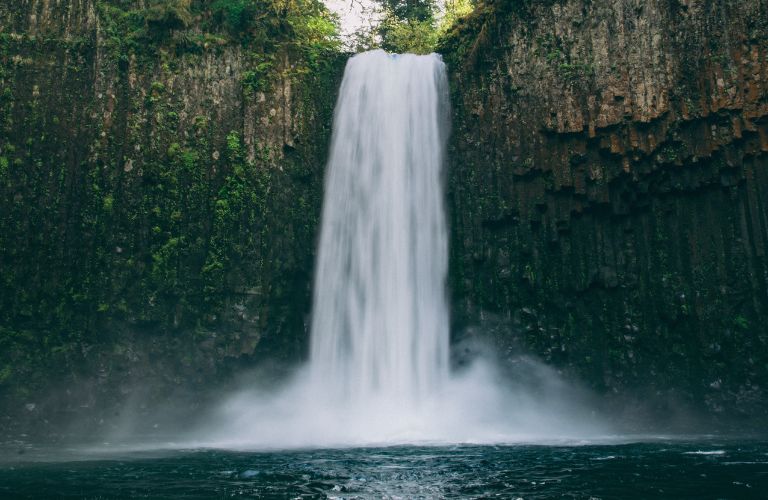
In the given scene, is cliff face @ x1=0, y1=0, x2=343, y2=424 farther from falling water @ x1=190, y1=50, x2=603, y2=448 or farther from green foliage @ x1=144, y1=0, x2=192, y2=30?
falling water @ x1=190, y1=50, x2=603, y2=448

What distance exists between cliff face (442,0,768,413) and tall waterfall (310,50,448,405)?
2.51 feet

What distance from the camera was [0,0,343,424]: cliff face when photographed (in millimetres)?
13148

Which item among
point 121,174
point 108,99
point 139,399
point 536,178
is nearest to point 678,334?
point 536,178

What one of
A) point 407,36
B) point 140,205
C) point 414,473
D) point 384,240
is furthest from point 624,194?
point 407,36

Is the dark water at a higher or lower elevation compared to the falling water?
lower

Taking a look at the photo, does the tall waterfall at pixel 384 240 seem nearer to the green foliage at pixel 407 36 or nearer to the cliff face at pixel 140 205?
the cliff face at pixel 140 205

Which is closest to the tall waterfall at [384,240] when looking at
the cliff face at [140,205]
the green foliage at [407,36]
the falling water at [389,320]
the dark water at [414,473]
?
the falling water at [389,320]

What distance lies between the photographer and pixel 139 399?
43.8ft

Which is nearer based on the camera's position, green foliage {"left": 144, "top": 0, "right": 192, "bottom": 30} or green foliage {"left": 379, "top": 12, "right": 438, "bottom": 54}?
green foliage {"left": 144, "top": 0, "right": 192, "bottom": 30}

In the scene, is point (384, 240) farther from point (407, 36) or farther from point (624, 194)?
point (407, 36)

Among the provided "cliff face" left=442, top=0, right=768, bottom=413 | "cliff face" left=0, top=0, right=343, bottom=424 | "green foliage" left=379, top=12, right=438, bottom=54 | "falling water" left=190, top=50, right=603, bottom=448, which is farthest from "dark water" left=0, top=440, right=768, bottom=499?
"green foliage" left=379, top=12, right=438, bottom=54

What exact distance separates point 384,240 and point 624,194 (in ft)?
17.7

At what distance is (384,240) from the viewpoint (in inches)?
570

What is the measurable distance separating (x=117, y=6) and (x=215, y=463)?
38.6ft
